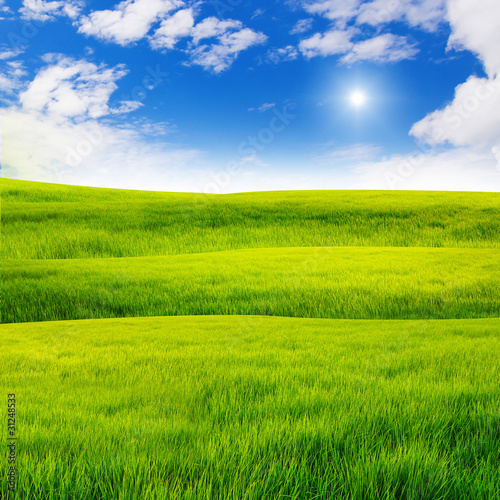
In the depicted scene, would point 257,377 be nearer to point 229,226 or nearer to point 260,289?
point 260,289

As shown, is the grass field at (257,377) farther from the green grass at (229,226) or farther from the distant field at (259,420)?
the green grass at (229,226)

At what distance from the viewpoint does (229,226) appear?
1683 centimetres

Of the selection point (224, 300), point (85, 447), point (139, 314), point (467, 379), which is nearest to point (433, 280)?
point (224, 300)

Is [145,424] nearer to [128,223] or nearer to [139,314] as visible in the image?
[139,314]

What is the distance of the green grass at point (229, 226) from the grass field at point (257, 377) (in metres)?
2.71

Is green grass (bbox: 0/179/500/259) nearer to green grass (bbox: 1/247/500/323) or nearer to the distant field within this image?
green grass (bbox: 1/247/500/323)

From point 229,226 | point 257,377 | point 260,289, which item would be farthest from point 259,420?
point 229,226

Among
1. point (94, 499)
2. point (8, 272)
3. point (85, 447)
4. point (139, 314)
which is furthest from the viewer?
point (8, 272)

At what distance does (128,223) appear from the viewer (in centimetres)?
1605

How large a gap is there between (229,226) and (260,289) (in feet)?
26.2

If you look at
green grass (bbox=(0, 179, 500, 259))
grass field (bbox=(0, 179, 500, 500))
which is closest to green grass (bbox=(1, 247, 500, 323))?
grass field (bbox=(0, 179, 500, 500))

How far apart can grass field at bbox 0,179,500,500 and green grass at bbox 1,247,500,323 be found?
5 centimetres

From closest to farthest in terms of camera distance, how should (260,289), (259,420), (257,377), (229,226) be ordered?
(259,420) < (257,377) < (260,289) < (229,226)

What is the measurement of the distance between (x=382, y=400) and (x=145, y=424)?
1.67 metres
